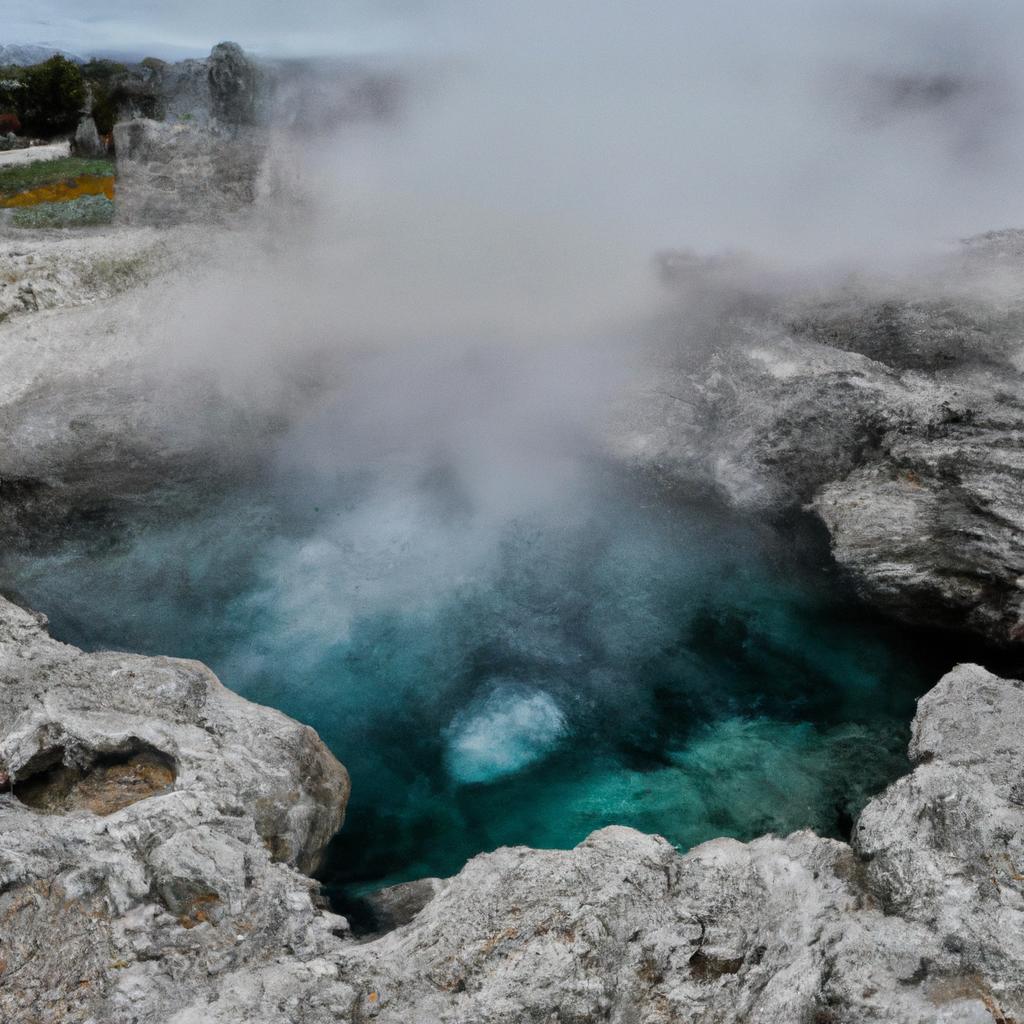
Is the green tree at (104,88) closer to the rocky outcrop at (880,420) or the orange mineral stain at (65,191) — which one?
the orange mineral stain at (65,191)

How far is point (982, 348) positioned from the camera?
1142 cm

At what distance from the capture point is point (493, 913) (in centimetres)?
579

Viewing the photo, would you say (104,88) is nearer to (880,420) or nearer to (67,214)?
(67,214)

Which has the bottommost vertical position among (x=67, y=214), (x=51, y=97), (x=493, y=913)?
(x=493, y=913)

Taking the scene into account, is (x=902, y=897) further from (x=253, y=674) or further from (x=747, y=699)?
(x=253, y=674)

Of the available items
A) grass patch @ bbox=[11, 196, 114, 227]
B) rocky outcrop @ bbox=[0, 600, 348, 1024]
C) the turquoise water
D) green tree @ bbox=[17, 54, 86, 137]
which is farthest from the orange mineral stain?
rocky outcrop @ bbox=[0, 600, 348, 1024]

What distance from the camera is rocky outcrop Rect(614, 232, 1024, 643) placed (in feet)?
33.0

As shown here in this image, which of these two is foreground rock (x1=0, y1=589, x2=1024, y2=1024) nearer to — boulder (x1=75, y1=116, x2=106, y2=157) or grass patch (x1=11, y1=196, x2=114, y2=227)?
grass patch (x1=11, y1=196, x2=114, y2=227)

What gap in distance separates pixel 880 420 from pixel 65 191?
19481 mm

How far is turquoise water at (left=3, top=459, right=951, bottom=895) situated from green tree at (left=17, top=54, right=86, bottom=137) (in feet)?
91.7

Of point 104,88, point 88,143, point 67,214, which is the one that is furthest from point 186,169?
point 104,88

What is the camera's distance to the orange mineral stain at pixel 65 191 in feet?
60.3

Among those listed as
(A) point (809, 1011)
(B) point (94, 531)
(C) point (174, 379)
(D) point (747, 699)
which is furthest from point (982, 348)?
(B) point (94, 531)

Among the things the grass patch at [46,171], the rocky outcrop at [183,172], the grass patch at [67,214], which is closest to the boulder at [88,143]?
the grass patch at [46,171]
